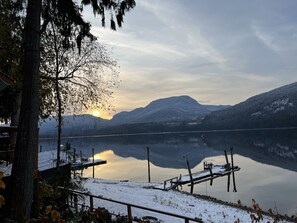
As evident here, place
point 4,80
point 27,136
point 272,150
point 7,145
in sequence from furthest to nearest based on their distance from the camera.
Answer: point 272,150 → point 7,145 → point 4,80 → point 27,136

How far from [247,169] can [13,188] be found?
62.8 metres

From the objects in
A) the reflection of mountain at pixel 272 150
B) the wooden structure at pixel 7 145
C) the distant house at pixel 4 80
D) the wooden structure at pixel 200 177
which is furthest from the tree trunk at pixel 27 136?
the reflection of mountain at pixel 272 150

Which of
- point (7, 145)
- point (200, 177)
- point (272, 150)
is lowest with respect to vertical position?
point (200, 177)

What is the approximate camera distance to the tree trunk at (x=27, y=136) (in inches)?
360

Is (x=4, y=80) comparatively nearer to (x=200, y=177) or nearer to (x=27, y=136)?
(x=27, y=136)

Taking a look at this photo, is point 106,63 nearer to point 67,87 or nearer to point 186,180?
point 67,87

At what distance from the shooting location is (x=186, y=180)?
46.9m

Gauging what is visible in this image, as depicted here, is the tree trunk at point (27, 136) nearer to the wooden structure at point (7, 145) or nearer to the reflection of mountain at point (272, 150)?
the wooden structure at point (7, 145)

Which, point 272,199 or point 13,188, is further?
point 272,199

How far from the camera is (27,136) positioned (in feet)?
30.9

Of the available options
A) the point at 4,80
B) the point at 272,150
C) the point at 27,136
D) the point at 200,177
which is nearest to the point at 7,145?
the point at 4,80

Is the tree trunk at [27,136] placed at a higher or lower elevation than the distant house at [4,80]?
lower

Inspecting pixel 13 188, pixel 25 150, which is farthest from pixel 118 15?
pixel 13 188

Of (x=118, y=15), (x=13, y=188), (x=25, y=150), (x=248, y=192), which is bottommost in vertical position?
(x=248, y=192)
